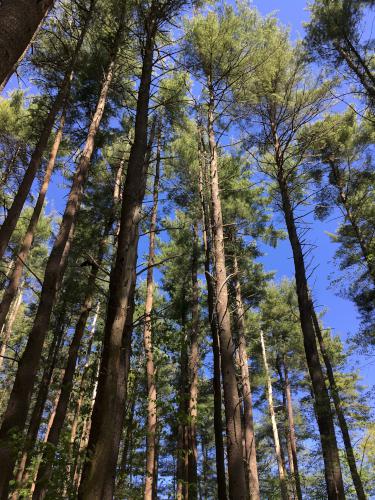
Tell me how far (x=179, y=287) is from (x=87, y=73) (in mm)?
8950

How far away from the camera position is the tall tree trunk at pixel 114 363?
266cm

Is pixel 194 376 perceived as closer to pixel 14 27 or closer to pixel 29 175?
pixel 29 175

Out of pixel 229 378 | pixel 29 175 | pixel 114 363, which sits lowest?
pixel 114 363

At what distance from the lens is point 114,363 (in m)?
3.13

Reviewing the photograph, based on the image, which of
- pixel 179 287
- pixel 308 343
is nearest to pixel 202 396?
pixel 179 287

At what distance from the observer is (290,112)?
10.6 meters

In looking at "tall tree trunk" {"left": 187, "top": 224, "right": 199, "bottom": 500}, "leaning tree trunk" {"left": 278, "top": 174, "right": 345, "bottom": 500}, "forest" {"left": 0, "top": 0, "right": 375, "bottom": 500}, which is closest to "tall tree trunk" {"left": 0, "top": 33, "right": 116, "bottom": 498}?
"forest" {"left": 0, "top": 0, "right": 375, "bottom": 500}

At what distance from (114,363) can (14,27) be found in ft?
7.95

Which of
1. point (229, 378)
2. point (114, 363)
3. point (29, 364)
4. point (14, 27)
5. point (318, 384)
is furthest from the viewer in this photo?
point (318, 384)

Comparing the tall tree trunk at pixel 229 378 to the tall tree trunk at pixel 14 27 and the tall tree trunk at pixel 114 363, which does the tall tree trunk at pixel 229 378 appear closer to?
the tall tree trunk at pixel 114 363

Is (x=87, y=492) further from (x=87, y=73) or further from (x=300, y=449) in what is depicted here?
(x=300, y=449)

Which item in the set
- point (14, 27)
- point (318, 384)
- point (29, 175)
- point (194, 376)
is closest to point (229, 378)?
point (318, 384)

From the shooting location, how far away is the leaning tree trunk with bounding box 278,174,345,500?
6.45 m

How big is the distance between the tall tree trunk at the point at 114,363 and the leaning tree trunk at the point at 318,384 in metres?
5.09
